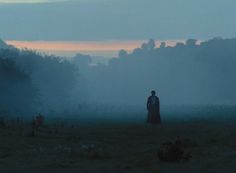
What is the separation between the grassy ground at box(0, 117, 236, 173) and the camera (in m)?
17.7

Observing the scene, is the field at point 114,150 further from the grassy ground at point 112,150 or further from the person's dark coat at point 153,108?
the person's dark coat at point 153,108

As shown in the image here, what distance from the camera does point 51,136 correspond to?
28.6 meters

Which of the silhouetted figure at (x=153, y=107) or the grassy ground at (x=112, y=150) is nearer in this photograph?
the grassy ground at (x=112, y=150)

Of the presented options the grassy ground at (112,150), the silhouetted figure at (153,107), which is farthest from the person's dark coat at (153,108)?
the grassy ground at (112,150)

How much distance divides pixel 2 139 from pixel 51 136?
3.43 m

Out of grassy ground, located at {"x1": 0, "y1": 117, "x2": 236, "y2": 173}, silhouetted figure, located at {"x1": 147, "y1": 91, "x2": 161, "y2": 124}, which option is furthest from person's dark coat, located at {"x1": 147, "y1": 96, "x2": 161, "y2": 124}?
grassy ground, located at {"x1": 0, "y1": 117, "x2": 236, "y2": 173}

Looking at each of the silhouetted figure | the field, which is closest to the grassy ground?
the field

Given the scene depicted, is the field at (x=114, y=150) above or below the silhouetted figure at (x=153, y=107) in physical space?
below

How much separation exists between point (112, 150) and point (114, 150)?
0.08 metres

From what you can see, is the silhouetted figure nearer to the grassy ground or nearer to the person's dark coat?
the person's dark coat

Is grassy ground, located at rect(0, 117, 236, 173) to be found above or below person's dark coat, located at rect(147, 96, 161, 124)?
below

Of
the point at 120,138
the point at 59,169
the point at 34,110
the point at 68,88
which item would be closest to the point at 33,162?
the point at 59,169

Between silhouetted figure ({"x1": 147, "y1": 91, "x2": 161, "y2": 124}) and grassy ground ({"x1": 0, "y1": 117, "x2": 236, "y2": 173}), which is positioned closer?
grassy ground ({"x1": 0, "y1": 117, "x2": 236, "y2": 173})

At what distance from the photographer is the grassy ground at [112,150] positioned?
1766cm
